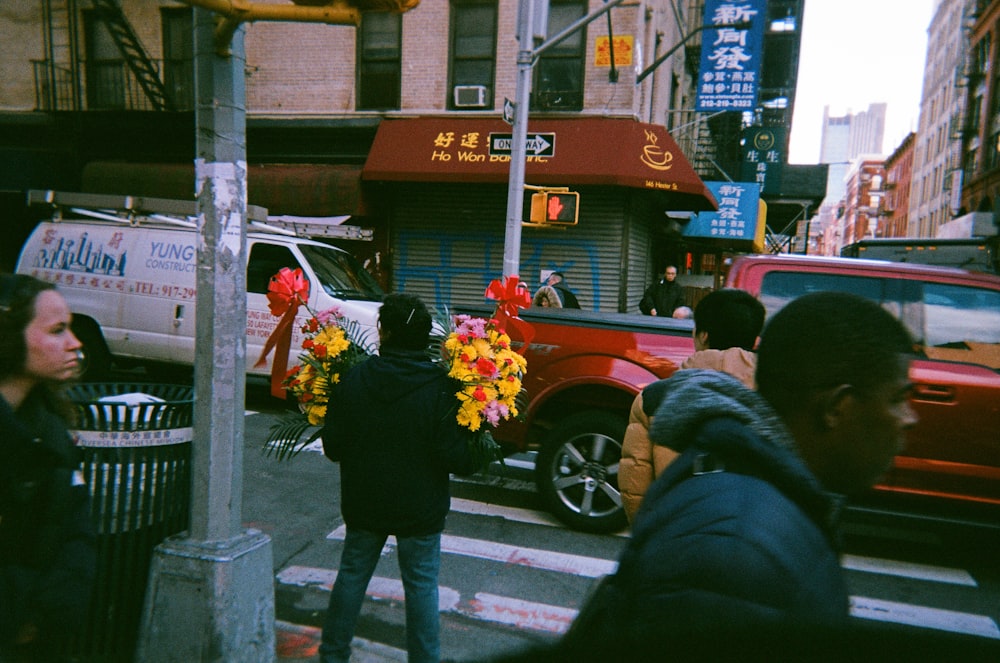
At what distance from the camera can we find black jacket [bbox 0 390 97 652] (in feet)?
6.26

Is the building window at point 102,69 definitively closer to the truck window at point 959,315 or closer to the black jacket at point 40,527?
the black jacket at point 40,527

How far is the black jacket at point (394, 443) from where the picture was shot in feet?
9.70

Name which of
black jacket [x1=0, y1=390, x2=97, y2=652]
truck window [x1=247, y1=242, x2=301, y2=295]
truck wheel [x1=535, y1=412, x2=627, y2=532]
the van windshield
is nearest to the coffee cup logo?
the van windshield

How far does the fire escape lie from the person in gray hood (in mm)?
16244

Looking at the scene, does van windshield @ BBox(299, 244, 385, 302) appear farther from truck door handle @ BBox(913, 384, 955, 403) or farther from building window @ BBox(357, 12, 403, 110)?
truck door handle @ BBox(913, 384, 955, 403)

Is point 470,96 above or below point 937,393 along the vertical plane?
above

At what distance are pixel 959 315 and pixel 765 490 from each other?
16.1 feet

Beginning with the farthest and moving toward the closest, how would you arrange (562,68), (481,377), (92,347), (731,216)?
(731,216) → (562,68) → (92,347) → (481,377)

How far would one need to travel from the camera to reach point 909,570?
485cm

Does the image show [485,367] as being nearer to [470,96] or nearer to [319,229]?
[319,229]

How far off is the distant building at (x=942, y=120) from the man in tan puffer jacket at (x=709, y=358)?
49.3 meters

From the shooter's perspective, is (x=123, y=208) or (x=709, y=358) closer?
(x=709, y=358)

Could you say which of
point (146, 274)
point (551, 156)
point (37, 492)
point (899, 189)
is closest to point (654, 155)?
point (551, 156)

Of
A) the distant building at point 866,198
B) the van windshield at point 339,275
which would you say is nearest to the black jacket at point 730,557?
the van windshield at point 339,275
